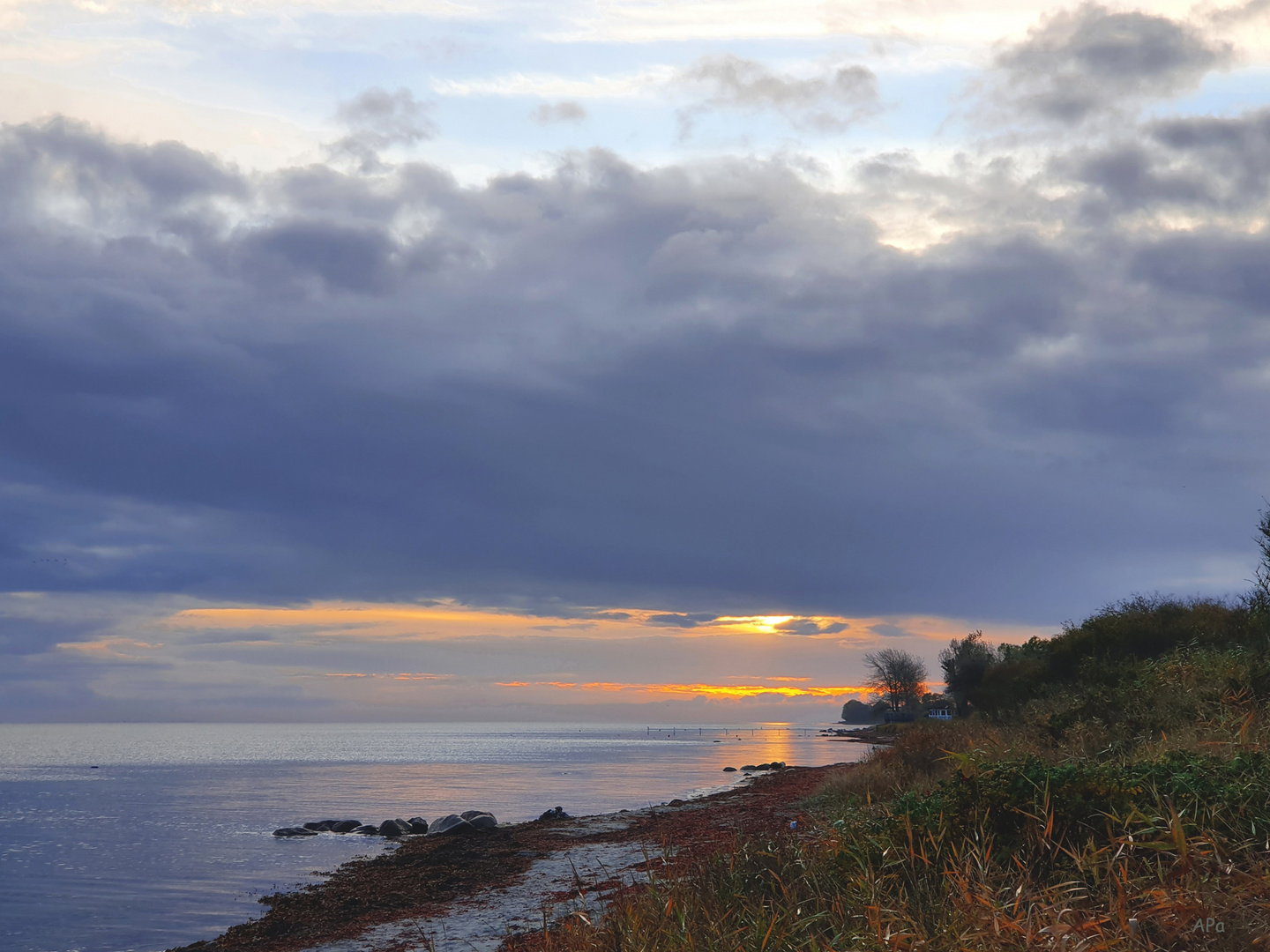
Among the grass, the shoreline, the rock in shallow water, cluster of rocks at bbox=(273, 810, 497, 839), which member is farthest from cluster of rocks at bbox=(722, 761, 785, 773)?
the grass

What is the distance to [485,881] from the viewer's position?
22453 millimetres

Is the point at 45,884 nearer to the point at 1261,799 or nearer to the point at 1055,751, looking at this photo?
the point at 1055,751

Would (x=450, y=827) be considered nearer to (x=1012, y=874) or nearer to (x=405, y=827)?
(x=405, y=827)

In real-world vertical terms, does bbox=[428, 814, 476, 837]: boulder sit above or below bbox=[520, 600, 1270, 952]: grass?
below

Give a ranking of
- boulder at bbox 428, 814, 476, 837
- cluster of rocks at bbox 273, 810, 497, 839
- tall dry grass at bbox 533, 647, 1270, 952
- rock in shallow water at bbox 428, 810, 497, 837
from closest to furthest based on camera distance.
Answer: tall dry grass at bbox 533, 647, 1270, 952 < boulder at bbox 428, 814, 476, 837 < rock in shallow water at bbox 428, 810, 497, 837 < cluster of rocks at bbox 273, 810, 497, 839

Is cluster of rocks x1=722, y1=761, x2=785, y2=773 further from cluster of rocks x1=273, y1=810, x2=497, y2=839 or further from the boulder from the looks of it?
the boulder

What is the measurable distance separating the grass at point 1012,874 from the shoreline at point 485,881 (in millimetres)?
1214

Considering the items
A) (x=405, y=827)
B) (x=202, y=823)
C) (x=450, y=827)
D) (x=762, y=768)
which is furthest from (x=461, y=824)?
(x=762, y=768)

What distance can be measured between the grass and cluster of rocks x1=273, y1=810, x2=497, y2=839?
26652mm

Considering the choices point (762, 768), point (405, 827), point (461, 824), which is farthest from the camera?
point (762, 768)

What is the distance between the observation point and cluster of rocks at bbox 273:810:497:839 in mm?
35812

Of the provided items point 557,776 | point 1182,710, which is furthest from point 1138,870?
point 557,776

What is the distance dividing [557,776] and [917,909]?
73888 millimetres

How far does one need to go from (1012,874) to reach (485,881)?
17.6m
